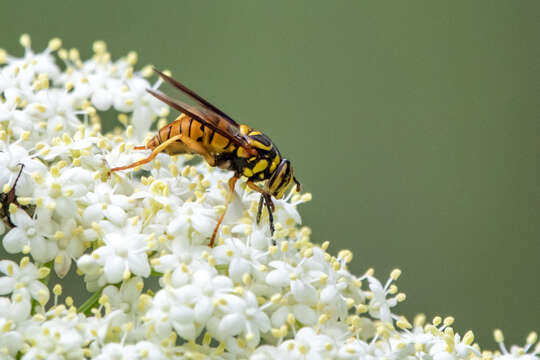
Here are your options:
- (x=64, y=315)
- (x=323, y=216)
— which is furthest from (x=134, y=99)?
(x=323, y=216)

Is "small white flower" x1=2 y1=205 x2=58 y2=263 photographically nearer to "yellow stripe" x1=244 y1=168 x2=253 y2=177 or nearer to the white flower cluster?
the white flower cluster

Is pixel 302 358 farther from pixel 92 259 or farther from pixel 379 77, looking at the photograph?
pixel 379 77

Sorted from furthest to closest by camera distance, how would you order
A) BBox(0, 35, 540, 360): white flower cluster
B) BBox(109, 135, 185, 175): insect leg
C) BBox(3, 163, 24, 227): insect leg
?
BBox(109, 135, 185, 175): insect leg → BBox(3, 163, 24, 227): insect leg → BBox(0, 35, 540, 360): white flower cluster

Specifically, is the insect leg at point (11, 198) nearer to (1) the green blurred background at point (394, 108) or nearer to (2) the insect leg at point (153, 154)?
(2) the insect leg at point (153, 154)

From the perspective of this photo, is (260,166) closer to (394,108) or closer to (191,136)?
(191,136)

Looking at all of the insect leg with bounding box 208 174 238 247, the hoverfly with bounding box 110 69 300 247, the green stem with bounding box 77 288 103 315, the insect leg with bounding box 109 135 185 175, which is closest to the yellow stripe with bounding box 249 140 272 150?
the hoverfly with bounding box 110 69 300 247
